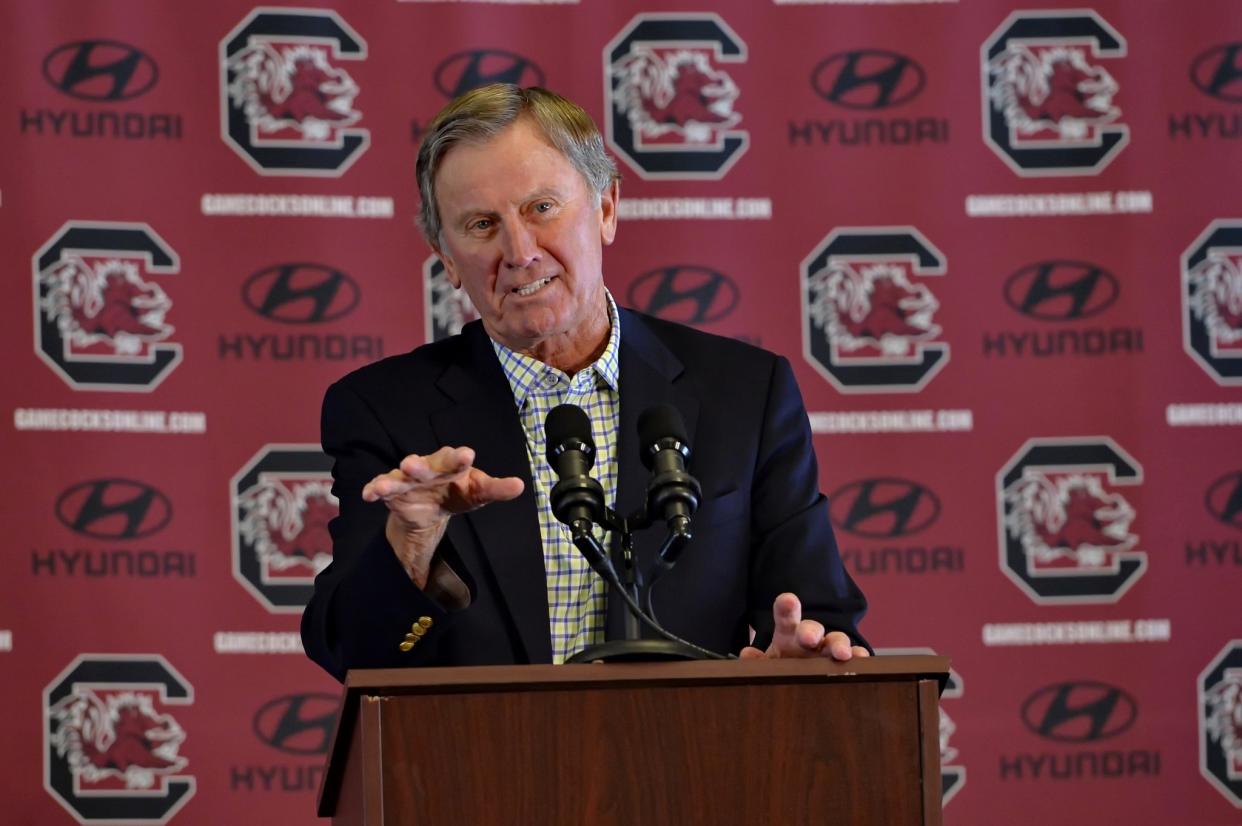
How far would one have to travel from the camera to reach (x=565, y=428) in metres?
1.95

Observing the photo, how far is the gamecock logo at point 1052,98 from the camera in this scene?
4062 mm

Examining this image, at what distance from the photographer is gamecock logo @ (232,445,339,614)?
3.79 meters

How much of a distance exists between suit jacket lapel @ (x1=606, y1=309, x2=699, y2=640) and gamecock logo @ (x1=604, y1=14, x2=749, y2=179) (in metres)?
1.37

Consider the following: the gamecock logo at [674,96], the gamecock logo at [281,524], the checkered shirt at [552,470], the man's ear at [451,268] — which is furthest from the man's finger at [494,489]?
the gamecock logo at [674,96]

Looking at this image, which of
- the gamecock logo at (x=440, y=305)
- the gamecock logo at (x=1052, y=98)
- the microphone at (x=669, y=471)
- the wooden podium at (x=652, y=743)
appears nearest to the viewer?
the wooden podium at (x=652, y=743)

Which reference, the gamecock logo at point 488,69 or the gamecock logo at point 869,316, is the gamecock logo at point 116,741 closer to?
the gamecock logo at point 488,69

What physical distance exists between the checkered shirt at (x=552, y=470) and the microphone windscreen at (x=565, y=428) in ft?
1.43

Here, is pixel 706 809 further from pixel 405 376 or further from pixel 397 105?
pixel 397 105

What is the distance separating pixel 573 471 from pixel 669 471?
105mm

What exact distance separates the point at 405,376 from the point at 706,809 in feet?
3.53

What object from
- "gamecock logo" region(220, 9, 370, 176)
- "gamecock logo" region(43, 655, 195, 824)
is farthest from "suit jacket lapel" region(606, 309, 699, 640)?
"gamecock logo" region(43, 655, 195, 824)

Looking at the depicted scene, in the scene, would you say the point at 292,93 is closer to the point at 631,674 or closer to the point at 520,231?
the point at 520,231

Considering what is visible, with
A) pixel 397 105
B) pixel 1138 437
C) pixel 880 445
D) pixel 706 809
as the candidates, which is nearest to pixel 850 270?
pixel 880 445

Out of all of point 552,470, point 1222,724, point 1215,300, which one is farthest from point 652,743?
point 1215,300
